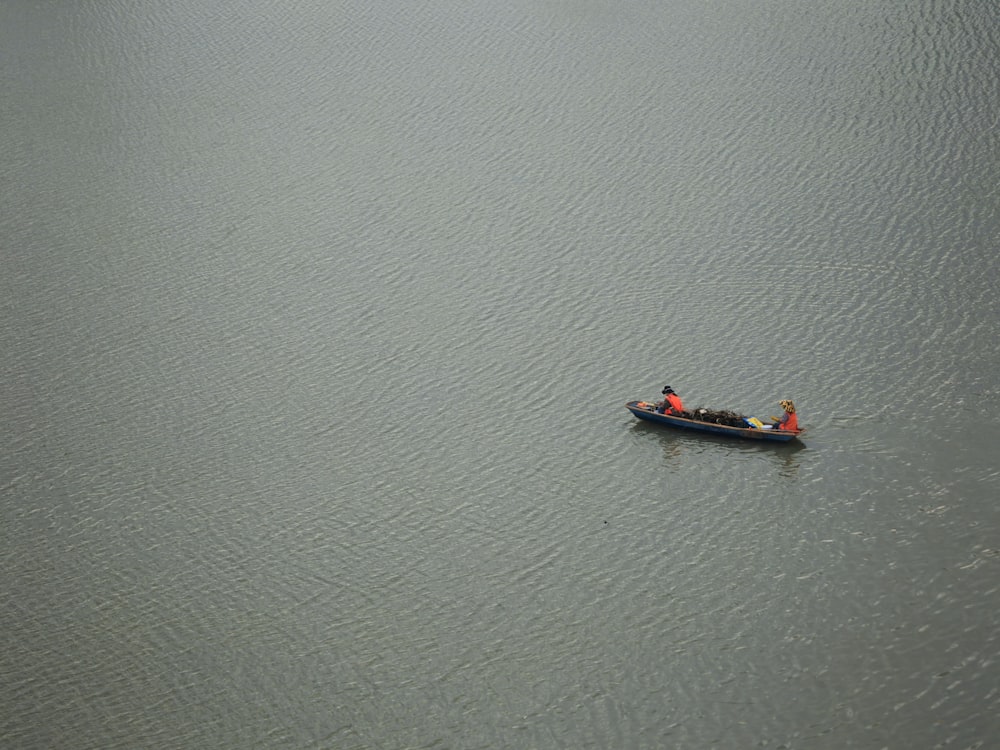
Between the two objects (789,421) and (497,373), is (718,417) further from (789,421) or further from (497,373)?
(497,373)

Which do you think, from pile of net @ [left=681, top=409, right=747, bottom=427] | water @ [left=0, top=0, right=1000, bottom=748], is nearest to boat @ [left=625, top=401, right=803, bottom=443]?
A: pile of net @ [left=681, top=409, right=747, bottom=427]

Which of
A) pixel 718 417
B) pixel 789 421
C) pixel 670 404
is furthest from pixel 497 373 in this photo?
pixel 789 421

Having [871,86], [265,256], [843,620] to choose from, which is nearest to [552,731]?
[843,620]

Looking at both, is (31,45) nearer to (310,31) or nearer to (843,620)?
(310,31)

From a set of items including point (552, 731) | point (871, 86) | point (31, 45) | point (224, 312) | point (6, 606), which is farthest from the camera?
point (31, 45)

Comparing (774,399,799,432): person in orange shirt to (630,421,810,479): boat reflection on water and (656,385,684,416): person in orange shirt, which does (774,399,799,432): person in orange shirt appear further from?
(656,385,684,416): person in orange shirt

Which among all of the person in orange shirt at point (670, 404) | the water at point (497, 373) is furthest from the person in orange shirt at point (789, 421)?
the person in orange shirt at point (670, 404)

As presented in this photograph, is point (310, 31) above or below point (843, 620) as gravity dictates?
above
